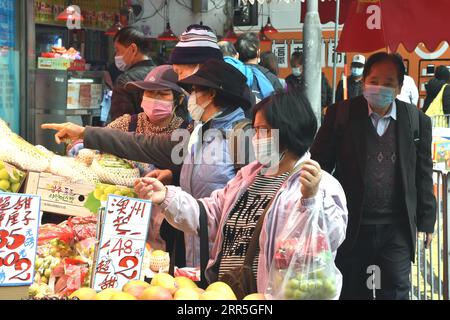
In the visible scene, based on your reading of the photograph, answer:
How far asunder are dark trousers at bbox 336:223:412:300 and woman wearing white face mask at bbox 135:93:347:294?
1.42 metres

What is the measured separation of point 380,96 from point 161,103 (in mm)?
1318

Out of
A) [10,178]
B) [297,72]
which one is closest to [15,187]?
[10,178]

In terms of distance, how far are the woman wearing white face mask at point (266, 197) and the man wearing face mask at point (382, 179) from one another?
137 centimetres

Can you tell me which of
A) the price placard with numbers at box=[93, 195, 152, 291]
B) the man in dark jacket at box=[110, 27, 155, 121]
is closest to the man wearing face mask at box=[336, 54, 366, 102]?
the man in dark jacket at box=[110, 27, 155, 121]

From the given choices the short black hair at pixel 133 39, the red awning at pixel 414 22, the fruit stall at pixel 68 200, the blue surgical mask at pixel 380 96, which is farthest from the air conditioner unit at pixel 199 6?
the fruit stall at pixel 68 200

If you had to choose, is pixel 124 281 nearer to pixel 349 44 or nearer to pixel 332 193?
pixel 332 193

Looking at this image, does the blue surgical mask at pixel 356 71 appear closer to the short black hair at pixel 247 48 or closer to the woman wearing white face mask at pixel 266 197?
the short black hair at pixel 247 48

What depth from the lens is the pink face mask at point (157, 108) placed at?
15.1 ft

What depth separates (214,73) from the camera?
3.98 metres

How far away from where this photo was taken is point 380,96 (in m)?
4.65

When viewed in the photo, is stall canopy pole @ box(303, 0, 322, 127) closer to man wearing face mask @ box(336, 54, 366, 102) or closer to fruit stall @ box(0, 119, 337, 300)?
fruit stall @ box(0, 119, 337, 300)

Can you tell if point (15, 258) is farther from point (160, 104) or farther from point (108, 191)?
point (160, 104)

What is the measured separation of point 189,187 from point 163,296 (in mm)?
1273
